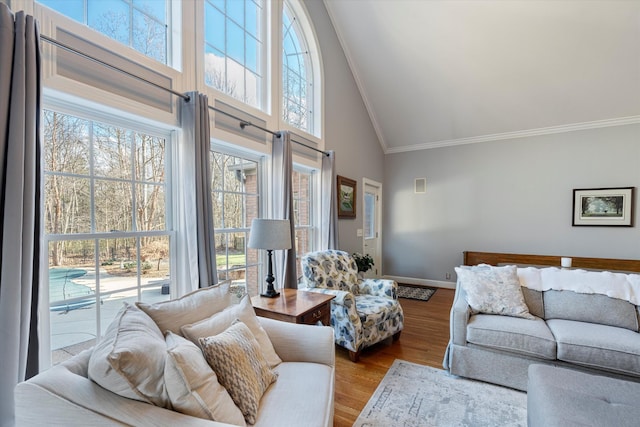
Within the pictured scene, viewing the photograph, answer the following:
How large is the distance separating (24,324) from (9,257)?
30 centimetres

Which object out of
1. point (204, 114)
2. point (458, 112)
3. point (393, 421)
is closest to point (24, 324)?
point (204, 114)

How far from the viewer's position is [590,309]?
2311 millimetres

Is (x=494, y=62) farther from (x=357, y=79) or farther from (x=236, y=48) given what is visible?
(x=236, y=48)

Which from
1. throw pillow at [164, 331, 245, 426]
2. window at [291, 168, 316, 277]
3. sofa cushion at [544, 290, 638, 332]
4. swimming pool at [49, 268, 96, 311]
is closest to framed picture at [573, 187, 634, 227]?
sofa cushion at [544, 290, 638, 332]

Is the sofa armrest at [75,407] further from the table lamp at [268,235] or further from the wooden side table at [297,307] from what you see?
the table lamp at [268,235]

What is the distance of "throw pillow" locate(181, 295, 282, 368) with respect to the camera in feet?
4.54

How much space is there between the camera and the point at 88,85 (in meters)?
1.61

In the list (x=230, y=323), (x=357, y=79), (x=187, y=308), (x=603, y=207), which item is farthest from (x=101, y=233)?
(x=603, y=207)

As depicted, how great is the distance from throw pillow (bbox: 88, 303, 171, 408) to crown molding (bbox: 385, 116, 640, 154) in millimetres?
5308

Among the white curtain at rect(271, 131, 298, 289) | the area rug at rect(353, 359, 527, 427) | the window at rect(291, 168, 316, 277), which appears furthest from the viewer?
the window at rect(291, 168, 316, 277)

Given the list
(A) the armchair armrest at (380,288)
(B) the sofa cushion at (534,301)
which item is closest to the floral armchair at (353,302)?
(A) the armchair armrest at (380,288)

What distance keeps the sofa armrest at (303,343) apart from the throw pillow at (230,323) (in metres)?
0.07

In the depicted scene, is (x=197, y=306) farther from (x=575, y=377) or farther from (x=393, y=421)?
(x=575, y=377)

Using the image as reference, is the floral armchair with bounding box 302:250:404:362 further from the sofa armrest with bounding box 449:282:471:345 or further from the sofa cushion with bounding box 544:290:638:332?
the sofa cushion with bounding box 544:290:638:332
